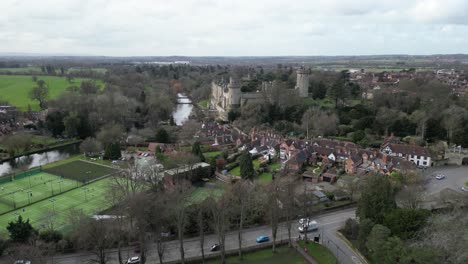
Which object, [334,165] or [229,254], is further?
[334,165]

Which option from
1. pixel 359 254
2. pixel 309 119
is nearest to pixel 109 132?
pixel 309 119

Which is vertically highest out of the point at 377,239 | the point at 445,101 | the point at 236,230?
the point at 445,101

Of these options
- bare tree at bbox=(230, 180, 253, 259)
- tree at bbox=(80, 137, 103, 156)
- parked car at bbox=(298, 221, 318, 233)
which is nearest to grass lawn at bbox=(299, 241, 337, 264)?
parked car at bbox=(298, 221, 318, 233)

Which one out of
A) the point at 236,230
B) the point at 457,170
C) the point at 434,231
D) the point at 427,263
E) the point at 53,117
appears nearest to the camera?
the point at 427,263

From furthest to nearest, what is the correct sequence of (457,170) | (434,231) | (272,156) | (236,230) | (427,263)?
(272,156)
(457,170)
(236,230)
(434,231)
(427,263)

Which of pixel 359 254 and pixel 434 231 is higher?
pixel 434 231

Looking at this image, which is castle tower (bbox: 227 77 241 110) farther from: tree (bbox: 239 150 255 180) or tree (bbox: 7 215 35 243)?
tree (bbox: 7 215 35 243)

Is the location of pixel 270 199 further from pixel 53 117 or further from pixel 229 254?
pixel 53 117

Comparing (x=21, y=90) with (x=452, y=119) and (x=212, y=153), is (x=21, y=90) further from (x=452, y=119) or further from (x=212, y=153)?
(x=452, y=119)
